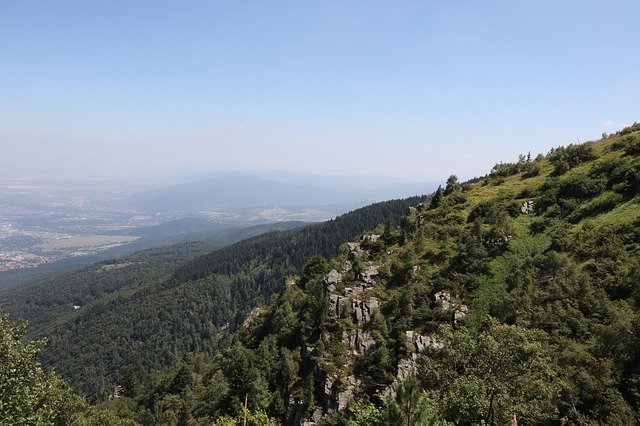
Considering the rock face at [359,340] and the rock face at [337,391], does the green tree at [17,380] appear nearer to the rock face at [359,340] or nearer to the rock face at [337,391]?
the rock face at [337,391]

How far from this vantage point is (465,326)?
41.1m

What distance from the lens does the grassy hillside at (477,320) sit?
78.9 feet

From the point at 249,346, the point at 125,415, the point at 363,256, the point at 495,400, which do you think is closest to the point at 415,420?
the point at 495,400

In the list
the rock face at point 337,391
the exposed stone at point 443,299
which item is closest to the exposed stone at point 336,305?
the rock face at point 337,391

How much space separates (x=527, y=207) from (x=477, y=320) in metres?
26.4

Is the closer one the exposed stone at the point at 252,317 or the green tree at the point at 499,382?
the green tree at the point at 499,382

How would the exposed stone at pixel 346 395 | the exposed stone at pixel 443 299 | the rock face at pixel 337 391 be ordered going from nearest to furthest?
the exposed stone at pixel 346 395
the rock face at pixel 337 391
the exposed stone at pixel 443 299

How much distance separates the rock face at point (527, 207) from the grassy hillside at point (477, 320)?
7.5 inches

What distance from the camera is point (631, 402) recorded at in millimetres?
25781

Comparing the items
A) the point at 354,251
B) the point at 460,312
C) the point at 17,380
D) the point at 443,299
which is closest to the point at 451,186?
the point at 354,251

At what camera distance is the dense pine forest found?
2375 cm

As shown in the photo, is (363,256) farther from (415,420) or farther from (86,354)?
(86,354)

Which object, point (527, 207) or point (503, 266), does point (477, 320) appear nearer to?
point (503, 266)

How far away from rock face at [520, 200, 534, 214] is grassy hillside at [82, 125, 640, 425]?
0.19 m
